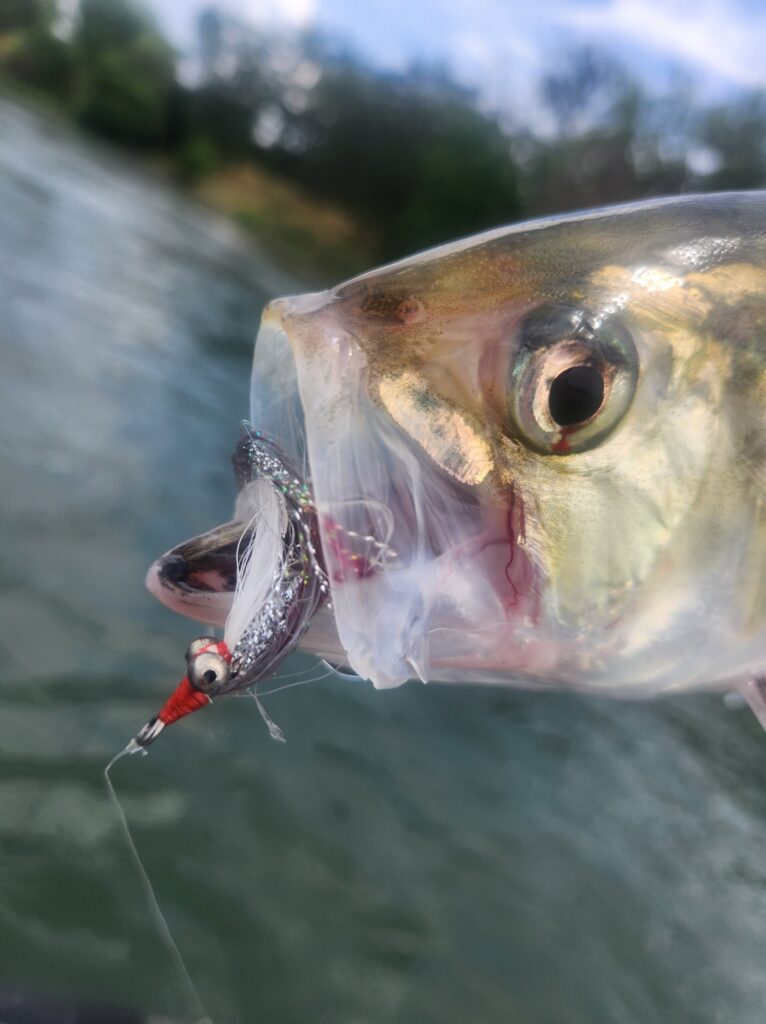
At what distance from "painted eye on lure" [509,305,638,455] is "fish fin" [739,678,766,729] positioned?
24.6 inches

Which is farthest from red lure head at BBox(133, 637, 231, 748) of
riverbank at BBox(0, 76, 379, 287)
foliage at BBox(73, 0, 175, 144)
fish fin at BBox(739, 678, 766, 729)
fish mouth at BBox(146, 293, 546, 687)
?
foliage at BBox(73, 0, 175, 144)

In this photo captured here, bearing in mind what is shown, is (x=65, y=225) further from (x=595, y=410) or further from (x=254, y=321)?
(x=595, y=410)

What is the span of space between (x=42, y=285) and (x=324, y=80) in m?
47.4

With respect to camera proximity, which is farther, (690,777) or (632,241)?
(690,777)

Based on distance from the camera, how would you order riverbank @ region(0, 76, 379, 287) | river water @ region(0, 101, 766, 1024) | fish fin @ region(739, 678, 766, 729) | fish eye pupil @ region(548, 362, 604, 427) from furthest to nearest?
1. riverbank @ region(0, 76, 379, 287)
2. river water @ region(0, 101, 766, 1024)
3. fish fin @ region(739, 678, 766, 729)
4. fish eye pupil @ region(548, 362, 604, 427)

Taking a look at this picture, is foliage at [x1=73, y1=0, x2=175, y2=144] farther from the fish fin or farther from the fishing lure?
the fish fin

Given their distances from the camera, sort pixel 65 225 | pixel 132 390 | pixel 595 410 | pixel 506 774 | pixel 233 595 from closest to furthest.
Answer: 1. pixel 595 410
2. pixel 233 595
3. pixel 506 774
4. pixel 132 390
5. pixel 65 225

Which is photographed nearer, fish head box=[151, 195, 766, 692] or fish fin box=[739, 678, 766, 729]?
fish head box=[151, 195, 766, 692]

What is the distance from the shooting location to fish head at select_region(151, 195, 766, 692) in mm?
1511

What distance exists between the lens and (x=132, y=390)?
6.56m

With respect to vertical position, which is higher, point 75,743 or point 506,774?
point 75,743

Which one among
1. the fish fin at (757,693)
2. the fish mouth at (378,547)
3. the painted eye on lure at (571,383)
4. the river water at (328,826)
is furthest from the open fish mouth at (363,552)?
the river water at (328,826)

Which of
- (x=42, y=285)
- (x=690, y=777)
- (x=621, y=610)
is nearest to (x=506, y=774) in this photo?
(x=690, y=777)

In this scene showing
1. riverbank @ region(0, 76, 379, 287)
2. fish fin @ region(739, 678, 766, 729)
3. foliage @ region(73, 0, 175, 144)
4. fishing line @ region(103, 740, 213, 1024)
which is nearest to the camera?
fish fin @ region(739, 678, 766, 729)
